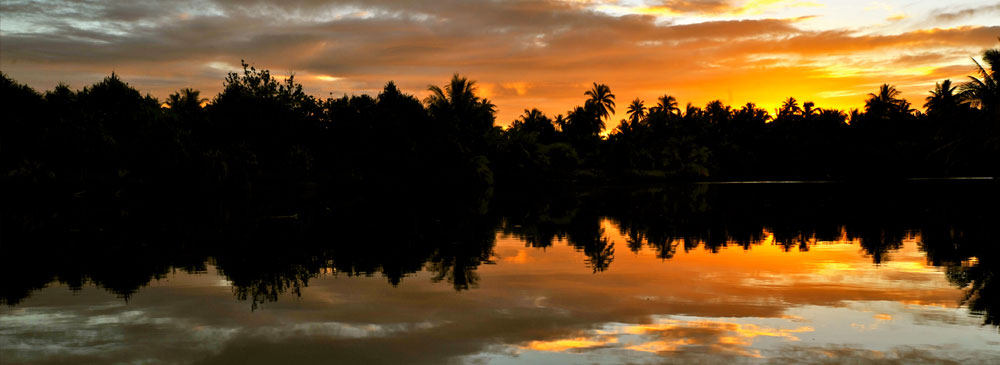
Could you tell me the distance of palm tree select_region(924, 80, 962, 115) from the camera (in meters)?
75.0

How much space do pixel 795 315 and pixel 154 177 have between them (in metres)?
40.1

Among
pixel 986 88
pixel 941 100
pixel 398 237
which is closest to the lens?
pixel 398 237

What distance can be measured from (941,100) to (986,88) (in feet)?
76.1

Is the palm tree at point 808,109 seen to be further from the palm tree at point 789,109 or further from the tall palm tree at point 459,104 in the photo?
the tall palm tree at point 459,104

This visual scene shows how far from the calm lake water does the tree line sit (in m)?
22.6

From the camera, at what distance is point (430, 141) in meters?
61.8

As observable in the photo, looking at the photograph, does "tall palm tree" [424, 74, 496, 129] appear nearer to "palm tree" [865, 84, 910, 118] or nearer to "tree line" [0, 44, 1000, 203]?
"tree line" [0, 44, 1000, 203]

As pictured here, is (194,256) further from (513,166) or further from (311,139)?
(513,166)

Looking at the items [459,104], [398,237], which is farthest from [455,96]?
[398,237]

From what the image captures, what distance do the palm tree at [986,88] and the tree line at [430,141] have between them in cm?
12

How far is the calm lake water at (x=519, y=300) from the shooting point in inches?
330

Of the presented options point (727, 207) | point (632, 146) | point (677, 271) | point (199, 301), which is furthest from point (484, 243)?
point (632, 146)

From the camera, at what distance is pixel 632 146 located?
96250 millimetres

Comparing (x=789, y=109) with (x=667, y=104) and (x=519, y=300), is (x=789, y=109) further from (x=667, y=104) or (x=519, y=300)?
(x=519, y=300)
